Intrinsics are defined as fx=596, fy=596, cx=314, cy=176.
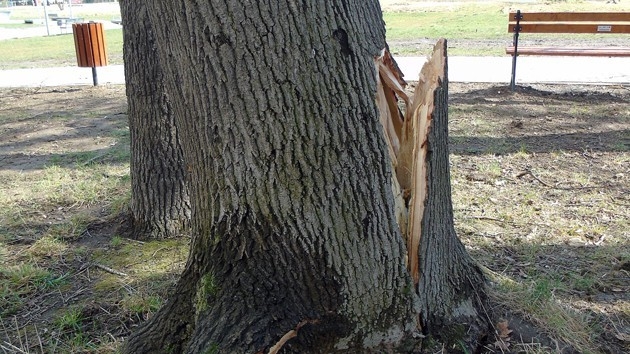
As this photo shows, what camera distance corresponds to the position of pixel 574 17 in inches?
336

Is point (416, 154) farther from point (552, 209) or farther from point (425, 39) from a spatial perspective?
point (425, 39)

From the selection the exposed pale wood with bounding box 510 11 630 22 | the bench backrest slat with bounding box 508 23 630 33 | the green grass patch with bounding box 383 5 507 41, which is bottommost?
the green grass patch with bounding box 383 5 507 41

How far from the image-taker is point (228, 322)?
2254 millimetres

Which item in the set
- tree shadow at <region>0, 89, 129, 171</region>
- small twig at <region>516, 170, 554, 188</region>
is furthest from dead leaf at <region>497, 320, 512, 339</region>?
tree shadow at <region>0, 89, 129, 171</region>

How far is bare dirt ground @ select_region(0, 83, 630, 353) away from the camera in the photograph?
2.89 m

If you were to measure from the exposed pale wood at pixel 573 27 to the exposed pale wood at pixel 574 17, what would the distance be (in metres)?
0.09

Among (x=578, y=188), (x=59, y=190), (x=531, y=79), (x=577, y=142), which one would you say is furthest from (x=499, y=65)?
(x=59, y=190)

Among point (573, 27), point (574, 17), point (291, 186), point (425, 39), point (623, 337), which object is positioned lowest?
point (623, 337)

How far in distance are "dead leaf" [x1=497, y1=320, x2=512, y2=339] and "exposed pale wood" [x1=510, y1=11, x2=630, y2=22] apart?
684 cm

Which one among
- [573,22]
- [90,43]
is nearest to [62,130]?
[90,43]

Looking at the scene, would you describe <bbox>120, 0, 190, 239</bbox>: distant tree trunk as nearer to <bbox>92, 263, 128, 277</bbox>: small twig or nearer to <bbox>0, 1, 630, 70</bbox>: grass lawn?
<bbox>92, 263, 128, 277</bbox>: small twig

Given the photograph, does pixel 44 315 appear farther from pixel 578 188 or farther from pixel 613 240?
pixel 578 188

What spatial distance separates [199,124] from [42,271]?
79.5 inches

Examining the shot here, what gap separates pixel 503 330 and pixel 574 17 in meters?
7.23
